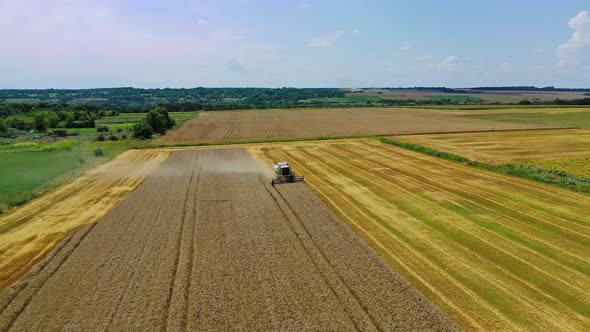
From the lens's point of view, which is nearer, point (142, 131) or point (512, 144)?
point (512, 144)

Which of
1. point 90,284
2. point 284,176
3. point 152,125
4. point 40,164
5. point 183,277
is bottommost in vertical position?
point 40,164

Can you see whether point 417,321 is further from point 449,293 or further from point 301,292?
point 301,292

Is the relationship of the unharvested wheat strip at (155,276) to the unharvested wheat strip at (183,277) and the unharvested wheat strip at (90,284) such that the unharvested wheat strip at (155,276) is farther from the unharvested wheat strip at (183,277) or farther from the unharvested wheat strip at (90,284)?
the unharvested wheat strip at (90,284)

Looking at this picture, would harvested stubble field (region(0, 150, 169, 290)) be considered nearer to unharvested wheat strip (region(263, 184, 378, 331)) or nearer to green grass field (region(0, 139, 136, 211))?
green grass field (region(0, 139, 136, 211))

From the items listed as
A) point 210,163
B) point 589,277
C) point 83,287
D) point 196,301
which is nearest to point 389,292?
point 196,301

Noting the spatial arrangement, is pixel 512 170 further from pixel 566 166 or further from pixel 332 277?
pixel 332 277

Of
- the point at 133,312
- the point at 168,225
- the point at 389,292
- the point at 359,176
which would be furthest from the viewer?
the point at 359,176

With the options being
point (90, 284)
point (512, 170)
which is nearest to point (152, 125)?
point (512, 170)
